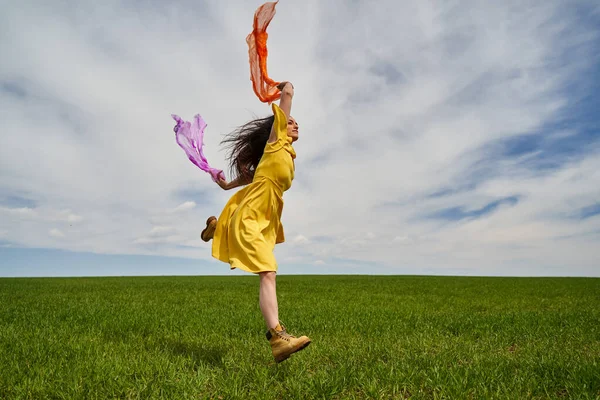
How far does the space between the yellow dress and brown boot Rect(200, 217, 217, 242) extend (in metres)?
0.17

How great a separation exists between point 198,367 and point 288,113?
2.69 metres

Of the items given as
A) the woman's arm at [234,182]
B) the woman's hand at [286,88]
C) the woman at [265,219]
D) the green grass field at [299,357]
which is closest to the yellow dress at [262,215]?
the woman at [265,219]

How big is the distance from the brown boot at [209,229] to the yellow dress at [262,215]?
173 mm

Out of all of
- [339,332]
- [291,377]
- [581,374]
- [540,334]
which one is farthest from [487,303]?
[291,377]

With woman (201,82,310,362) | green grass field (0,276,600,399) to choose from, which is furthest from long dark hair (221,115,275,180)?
green grass field (0,276,600,399)

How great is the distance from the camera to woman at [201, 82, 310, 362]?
4.23 m

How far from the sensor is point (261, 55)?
4.95 m

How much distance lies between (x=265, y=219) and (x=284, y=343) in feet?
4.29

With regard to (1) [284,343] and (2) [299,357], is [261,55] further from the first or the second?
(2) [299,357]

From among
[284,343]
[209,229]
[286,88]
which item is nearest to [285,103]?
[286,88]

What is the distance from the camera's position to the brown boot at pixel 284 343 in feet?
13.1

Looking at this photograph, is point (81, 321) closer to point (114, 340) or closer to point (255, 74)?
point (114, 340)

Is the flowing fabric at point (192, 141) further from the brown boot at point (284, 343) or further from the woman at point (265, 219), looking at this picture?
the brown boot at point (284, 343)

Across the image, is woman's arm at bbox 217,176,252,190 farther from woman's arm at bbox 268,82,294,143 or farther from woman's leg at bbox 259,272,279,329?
woman's leg at bbox 259,272,279,329
